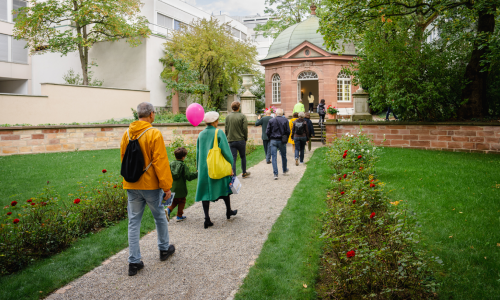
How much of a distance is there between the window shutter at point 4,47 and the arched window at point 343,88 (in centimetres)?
2574

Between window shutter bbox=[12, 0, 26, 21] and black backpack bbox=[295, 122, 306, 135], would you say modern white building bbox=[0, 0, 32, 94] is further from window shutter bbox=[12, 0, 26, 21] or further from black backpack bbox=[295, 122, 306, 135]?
black backpack bbox=[295, 122, 306, 135]

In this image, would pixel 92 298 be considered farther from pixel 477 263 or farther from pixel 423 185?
pixel 423 185

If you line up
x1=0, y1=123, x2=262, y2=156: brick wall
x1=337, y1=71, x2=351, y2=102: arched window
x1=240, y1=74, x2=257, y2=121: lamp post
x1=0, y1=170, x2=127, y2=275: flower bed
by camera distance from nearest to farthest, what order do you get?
x1=0, y1=170, x2=127, y2=275: flower bed
x1=0, y1=123, x2=262, y2=156: brick wall
x1=240, y1=74, x2=257, y2=121: lamp post
x1=337, y1=71, x2=351, y2=102: arched window

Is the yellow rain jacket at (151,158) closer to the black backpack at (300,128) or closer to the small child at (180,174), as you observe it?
the small child at (180,174)

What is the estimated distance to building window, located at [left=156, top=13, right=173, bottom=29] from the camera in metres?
33.8

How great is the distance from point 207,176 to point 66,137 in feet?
38.8

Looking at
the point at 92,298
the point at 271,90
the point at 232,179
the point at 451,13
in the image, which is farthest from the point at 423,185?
the point at 271,90

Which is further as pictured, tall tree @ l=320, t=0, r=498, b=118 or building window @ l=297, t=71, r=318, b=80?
building window @ l=297, t=71, r=318, b=80

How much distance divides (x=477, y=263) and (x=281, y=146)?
594 cm

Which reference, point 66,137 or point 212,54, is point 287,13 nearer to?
point 212,54

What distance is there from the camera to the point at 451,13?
1452 centimetres

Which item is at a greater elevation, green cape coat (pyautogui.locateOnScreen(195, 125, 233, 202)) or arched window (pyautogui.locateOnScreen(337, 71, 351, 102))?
arched window (pyautogui.locateOnScreen(337, 71, 351, 102))

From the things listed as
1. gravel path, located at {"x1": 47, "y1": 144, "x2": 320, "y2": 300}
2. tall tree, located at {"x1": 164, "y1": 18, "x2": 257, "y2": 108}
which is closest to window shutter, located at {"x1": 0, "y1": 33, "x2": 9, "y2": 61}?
tall tree, located at {"x1": 164, "y1": 18, "x2": 257, "y2": 108}

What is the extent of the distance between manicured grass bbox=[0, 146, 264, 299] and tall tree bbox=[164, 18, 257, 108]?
16.1m
